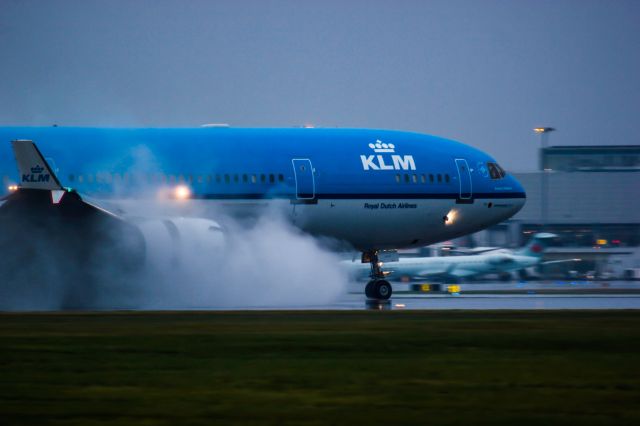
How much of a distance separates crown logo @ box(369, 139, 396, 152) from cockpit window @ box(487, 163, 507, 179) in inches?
112

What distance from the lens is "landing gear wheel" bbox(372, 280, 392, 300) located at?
26312mm

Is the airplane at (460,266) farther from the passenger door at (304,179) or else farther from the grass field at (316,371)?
the grass field at (316,371)

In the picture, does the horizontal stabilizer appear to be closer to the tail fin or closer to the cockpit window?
the cockpit window

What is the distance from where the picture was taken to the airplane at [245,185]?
71.6ft

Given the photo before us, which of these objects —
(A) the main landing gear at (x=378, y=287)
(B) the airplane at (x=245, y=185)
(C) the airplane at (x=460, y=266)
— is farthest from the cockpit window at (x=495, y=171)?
(C) the airplane at (x=460, y=266)

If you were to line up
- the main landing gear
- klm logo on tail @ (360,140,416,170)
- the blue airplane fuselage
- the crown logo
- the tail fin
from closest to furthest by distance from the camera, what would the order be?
the blue airplane fuselage, klm logo on tail @ (360,140,416,170), the crown logo, the main landing gear, the tail fin

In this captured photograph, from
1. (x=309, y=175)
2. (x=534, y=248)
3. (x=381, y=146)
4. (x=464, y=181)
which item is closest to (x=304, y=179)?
(x=309, y=175)

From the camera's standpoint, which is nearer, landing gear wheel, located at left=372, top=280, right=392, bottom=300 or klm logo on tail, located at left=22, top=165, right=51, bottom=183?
klm logo on tail, located at left=22, top=165, right=51, bottom=183

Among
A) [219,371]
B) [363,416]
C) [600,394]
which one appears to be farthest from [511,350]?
[363,416]

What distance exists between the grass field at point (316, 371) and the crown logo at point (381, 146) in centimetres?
936

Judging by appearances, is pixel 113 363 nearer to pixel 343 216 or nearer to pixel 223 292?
pixel 223 292

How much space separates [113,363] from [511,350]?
199 inches

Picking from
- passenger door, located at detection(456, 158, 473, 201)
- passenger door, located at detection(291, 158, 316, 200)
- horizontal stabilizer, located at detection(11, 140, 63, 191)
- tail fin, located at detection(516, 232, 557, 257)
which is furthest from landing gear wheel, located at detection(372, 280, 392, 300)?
tail fin, located at detection(516, 232, 557, 257)

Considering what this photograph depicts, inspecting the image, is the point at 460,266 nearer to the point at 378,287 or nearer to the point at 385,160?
the point at 378,287
